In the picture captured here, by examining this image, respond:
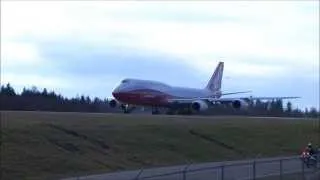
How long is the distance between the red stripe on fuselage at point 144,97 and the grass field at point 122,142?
42.2ft

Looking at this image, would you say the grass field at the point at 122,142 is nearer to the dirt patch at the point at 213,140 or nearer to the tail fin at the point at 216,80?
the dirt patch at the point at 213,140

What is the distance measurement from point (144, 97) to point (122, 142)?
92.8 ft

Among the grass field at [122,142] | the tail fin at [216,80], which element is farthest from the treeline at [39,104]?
the grass field at [122,142]

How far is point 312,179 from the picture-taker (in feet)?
100

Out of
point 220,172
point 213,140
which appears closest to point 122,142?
point 213,140

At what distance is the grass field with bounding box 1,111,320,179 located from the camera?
36062 mm

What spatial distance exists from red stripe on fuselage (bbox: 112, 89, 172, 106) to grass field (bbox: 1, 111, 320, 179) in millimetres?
12866

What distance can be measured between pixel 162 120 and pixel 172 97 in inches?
803

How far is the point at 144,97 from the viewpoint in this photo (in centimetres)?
7106

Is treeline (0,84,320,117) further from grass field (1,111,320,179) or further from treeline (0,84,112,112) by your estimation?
grass field (1,111,320,179)

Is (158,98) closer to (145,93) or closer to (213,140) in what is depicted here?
(145,93)

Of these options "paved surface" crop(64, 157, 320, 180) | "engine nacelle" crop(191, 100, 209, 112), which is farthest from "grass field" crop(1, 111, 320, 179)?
"engine nacelle" crop(191, 100, 209, 112)

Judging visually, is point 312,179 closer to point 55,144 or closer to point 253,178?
point 253,178

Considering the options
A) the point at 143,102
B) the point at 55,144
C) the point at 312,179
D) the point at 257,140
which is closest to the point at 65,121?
the point at 55,144
